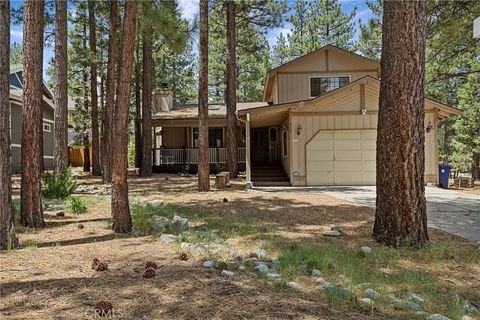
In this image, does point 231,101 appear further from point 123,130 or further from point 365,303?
point 365,303

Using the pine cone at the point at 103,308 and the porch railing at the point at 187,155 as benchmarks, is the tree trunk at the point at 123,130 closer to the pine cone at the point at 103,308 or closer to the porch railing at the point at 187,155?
the pine cone at the point at 103,308

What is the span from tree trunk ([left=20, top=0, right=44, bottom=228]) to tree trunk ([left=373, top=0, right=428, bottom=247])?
199 inches

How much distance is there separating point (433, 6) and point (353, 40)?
17.5 meters

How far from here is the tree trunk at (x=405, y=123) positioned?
509 centimetres

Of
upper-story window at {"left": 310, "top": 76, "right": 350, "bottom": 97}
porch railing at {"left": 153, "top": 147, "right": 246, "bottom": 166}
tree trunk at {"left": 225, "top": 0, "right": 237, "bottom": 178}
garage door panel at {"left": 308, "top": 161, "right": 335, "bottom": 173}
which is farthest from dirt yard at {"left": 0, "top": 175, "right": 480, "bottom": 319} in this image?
porch railing at {"left": 153, "top": 147, "right": 246, "bottom": 166}

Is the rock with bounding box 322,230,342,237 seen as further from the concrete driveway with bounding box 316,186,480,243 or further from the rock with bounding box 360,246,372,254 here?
the concrete driveway with bounding box 316,186,480,243

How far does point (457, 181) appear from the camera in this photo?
52.9ft

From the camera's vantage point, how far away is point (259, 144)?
2061cm

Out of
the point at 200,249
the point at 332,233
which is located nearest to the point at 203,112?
the point at 332,233

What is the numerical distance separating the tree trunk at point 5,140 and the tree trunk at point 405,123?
4.65m

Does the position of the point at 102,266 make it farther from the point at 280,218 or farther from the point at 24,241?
the point at 280,218

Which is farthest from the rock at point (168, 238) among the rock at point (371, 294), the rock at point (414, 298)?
the rock at point (414, 298)

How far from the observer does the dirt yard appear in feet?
9.30

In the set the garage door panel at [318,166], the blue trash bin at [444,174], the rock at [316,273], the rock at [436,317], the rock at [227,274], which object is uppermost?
the garage door panel at [318,166]
